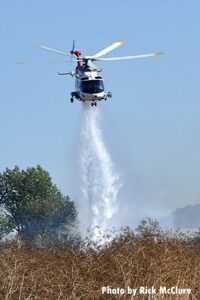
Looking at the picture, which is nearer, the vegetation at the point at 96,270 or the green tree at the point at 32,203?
the vegetation at the point at 96,270

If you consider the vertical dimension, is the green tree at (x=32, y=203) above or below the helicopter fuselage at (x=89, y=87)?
above

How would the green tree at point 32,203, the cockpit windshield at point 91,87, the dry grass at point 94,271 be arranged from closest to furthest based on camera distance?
the dry grass at point 94,271, the cockpit windshield at point 91,87, the green tree at point 32,203

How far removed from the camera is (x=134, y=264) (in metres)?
32.8

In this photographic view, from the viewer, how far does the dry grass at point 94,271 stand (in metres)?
30.7

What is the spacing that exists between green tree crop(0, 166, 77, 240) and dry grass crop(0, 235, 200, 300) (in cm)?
7293

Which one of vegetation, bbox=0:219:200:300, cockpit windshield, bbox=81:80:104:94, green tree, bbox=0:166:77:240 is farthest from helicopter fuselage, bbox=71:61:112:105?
green tree, bbox=0:166:77:240

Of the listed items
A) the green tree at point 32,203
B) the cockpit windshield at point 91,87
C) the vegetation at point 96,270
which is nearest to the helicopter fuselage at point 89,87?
the cockpit windshield at point 91,87

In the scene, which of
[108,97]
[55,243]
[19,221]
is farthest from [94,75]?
[19,221]

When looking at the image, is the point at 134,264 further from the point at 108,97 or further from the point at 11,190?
the point at 11,190

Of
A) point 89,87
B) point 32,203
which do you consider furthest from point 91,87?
point 32,203

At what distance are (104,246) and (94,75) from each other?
106ft

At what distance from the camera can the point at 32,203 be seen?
12169 centimetres

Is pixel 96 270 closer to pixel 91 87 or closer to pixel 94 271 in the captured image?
pixel 94 271

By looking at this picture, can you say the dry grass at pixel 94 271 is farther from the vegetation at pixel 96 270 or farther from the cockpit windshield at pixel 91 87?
the cockpit windshield at pixel 91 87
